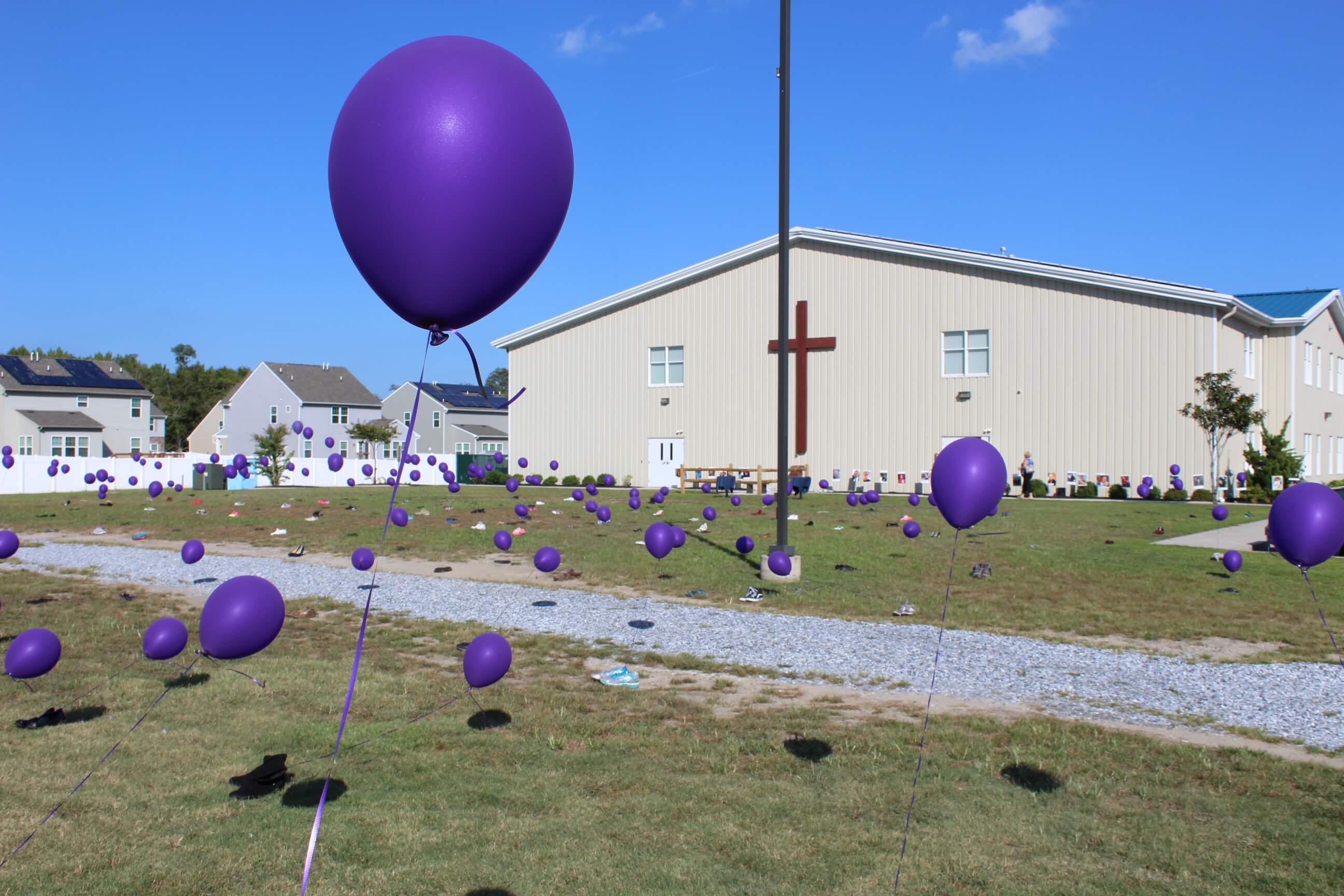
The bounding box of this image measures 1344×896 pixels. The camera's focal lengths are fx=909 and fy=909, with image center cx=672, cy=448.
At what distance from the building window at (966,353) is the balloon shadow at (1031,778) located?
27.3 metres

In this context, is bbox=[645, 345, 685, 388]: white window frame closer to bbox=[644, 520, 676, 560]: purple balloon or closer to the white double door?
the white double door

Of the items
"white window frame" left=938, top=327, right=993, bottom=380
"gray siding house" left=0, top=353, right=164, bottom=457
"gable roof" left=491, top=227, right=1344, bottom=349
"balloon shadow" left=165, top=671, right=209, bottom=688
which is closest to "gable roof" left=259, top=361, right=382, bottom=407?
"gray siding house" left=0, top=353, right=164, bottom=457

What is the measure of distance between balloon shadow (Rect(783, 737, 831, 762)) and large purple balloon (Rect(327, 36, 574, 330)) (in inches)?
128

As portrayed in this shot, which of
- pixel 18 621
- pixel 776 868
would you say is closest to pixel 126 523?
pixel 18 621

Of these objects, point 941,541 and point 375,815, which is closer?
point 375,815

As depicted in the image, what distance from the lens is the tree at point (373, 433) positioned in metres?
56.3

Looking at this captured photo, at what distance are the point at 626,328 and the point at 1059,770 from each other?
109ft

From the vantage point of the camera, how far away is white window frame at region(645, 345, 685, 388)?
36375 millimetres

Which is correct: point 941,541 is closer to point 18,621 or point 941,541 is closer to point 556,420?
point 18,621

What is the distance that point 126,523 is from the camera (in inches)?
803

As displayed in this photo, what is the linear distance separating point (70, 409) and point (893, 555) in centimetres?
6005

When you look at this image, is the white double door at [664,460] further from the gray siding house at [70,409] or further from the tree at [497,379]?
the tree at [497,379]

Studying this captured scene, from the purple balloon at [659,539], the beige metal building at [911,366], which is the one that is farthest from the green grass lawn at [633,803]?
the beige metal building at [911,366]

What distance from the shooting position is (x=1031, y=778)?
5.12m
